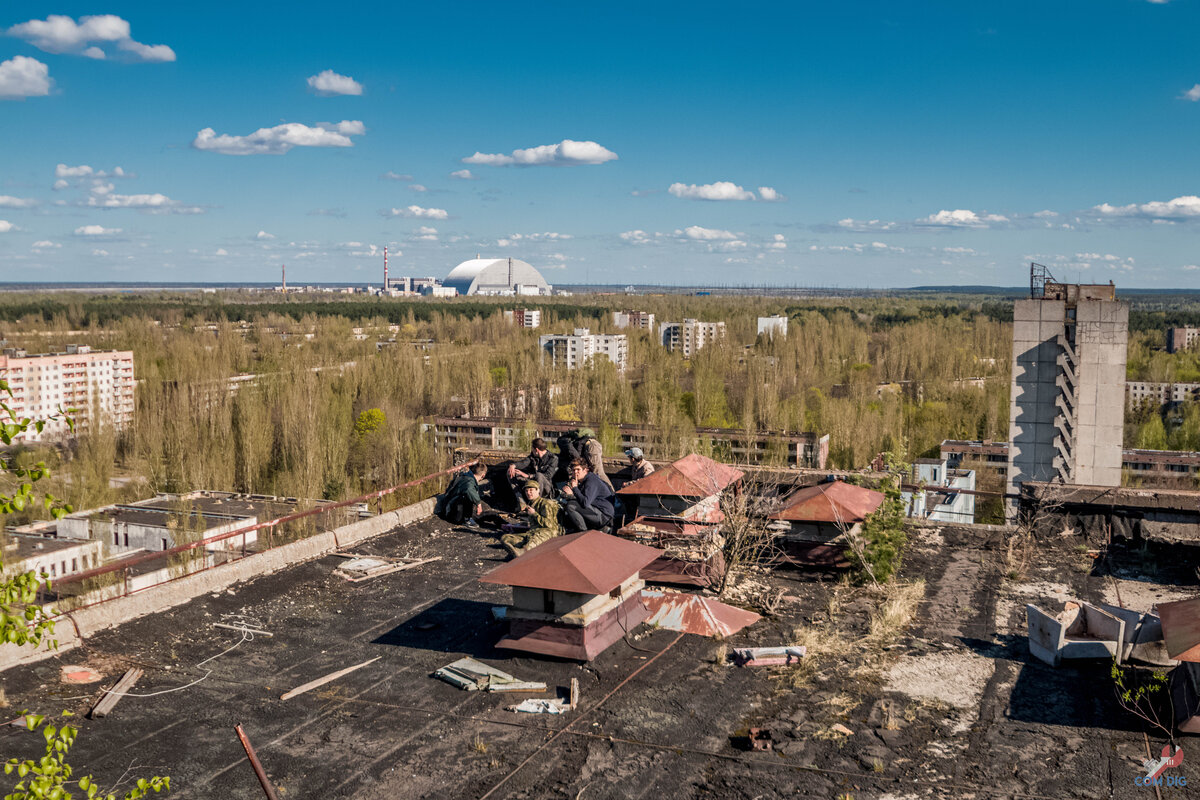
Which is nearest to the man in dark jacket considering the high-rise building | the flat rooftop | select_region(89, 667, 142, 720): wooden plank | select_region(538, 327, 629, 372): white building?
the flat rooftop

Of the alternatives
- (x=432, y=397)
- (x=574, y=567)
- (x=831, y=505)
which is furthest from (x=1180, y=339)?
(x=574, y=567)

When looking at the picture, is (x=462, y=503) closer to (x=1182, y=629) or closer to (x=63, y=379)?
(x=1182, y=629)

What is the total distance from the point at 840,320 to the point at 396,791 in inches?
4130

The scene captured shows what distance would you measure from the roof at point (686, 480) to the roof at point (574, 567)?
→ 3534 millimetres

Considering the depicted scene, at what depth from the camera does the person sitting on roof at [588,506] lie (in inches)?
472

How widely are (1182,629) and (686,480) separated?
21.3ft

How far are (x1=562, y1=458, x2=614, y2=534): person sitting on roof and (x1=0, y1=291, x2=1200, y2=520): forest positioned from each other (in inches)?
157

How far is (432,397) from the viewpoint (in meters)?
52.0

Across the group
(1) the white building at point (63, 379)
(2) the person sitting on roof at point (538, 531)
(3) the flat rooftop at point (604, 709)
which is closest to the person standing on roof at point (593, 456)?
(2) the person sitting on roof at point (538, 531)

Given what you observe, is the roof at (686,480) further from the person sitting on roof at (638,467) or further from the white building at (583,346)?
the white building at (583,346)

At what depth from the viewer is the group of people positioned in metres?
12.0

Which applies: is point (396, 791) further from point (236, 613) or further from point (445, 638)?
point (236, 613)

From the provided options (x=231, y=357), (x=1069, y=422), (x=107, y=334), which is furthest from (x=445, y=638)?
(x=107, y=334)

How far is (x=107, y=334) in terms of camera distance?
71.8 meters
